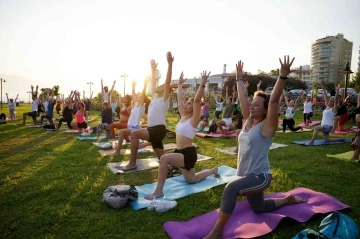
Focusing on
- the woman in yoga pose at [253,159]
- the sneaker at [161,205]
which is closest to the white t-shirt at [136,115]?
the sneaker at [161,205]

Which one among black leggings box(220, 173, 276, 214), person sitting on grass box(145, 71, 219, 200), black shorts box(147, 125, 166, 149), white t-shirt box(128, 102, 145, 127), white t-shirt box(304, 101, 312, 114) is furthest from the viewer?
white t-shirt box(304, 101, 312, 114)

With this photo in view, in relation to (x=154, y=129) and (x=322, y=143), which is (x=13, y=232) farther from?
(x=322, y=143)

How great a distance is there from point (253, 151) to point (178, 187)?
2.33 meters

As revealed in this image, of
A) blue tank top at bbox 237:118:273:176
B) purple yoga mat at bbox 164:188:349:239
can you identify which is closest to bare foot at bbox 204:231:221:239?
purple yoga mat at bbox 164:188:349:239

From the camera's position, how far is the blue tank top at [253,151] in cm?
311

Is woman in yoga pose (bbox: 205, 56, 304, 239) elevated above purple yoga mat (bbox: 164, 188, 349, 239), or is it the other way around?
woman in yoga pose (bbox: 205, 56, 304, 239)

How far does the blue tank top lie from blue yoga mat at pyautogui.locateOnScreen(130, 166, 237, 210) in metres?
1.78

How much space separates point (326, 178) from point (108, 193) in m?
4.57

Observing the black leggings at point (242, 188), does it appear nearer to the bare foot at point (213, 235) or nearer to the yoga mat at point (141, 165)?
the bare foot at point (213, 235)

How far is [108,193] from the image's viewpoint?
4.29 metres

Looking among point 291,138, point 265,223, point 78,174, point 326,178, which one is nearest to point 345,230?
point 265,223

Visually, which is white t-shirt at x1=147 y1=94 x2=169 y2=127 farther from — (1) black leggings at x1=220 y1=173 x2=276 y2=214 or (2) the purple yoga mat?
(1) black leggings at x1=220 y1=173 x2=276 y2=214

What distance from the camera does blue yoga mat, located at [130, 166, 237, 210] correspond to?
4.41m

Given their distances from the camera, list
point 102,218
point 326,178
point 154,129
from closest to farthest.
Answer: point 102,218, point 326,178, point 154,129
